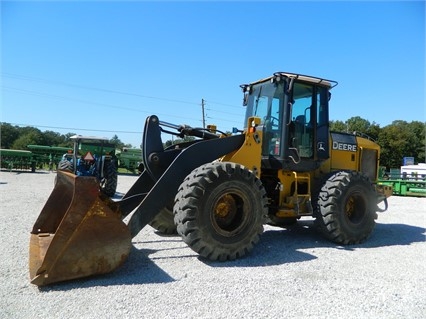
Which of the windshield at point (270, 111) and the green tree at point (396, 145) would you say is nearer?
the windshield at point (270, 111)

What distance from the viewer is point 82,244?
145 inches

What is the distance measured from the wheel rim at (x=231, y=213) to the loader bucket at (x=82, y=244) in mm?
1449

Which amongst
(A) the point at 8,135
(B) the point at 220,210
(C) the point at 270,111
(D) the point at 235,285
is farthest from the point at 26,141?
(D) the point at 235,285

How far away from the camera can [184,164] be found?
4.86 m

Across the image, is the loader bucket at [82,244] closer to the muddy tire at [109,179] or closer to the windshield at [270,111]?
the windshield at [270,111]

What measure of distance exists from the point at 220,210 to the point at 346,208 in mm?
2513

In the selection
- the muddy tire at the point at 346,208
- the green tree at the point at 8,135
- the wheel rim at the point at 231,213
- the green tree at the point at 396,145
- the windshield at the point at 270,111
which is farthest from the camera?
the green tree at the point at 8,135

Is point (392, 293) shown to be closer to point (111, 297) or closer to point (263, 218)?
point (263, 218)

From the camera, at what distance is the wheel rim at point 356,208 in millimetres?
6254

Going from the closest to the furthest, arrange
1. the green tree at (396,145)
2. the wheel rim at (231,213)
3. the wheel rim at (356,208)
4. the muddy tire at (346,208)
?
the wheel rim at (231,213), the muddy tire at (346,208), the wheel rim at (356,208), the green tree at (396,145)

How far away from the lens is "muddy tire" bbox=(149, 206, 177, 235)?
19.5 ft

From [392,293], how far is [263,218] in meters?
1.84

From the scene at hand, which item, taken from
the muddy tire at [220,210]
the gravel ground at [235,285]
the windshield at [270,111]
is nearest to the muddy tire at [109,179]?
the gravel ground at [235,285]

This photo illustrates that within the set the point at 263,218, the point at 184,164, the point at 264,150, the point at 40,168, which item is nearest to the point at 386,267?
the point at 263,218
